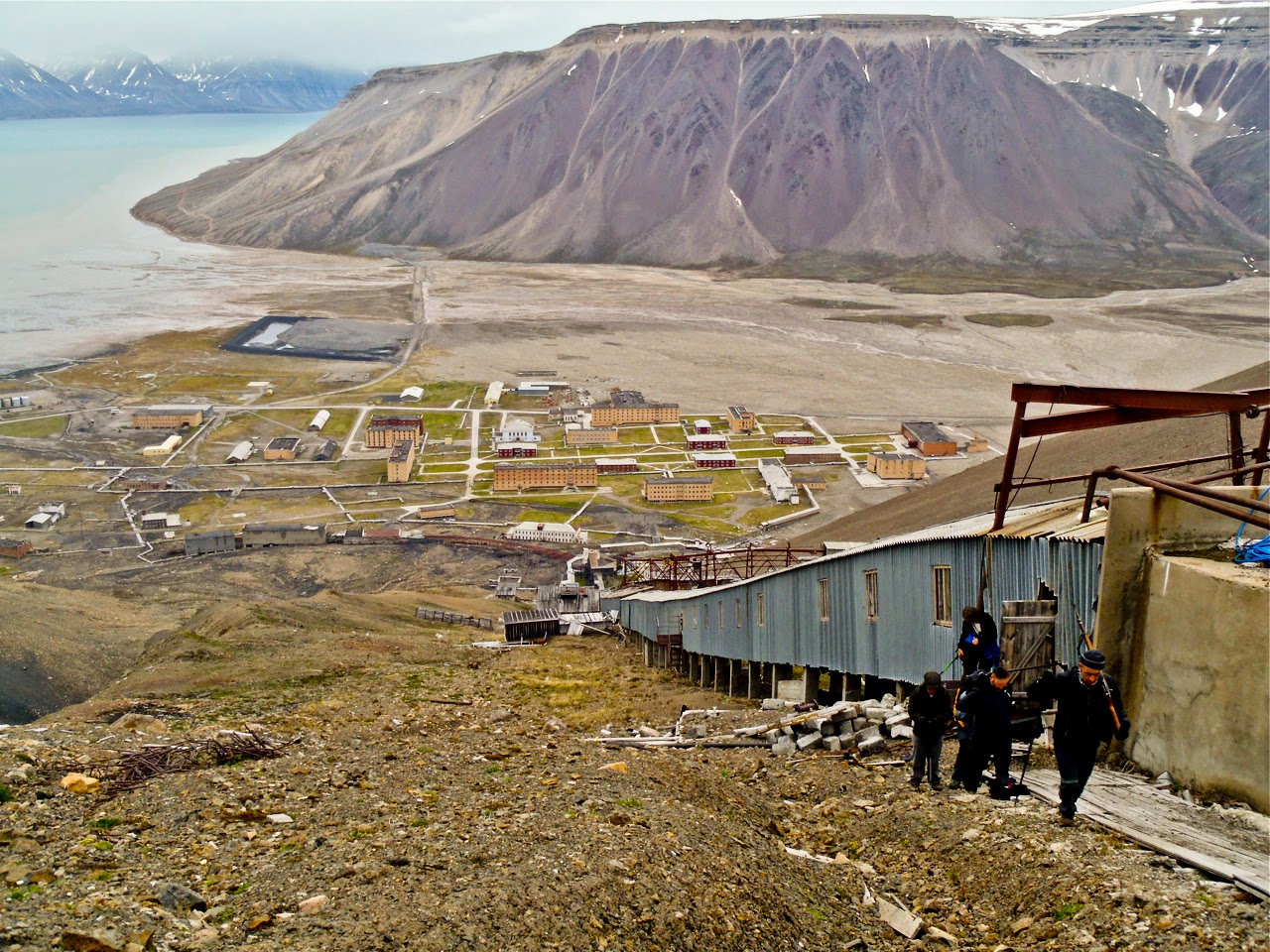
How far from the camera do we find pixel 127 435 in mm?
70062

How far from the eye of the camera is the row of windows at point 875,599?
14039mm

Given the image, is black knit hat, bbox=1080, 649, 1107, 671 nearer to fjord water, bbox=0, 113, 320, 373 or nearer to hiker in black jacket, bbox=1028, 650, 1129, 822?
hiker in black jacket, bbox=1028, 650, 1129, 822

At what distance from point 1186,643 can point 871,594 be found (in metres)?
6.83

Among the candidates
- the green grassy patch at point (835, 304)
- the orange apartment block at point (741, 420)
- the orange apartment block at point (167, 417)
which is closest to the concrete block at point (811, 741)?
the orange apartment block at point (741, 420)

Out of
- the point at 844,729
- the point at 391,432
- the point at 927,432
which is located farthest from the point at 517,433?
the point at 844,729

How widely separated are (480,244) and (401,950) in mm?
143187

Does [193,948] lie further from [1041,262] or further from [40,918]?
[1041,262]

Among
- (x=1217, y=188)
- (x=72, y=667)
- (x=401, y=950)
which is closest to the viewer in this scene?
(x=401, y=950)

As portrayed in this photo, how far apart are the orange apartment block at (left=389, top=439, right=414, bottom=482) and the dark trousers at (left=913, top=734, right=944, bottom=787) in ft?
174

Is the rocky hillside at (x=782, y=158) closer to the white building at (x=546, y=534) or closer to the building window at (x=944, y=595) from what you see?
the white building at (x=546, y=534)

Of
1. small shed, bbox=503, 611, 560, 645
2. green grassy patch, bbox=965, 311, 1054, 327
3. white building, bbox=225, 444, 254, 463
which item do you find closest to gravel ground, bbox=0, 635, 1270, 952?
small shed, bbox=503, 611, 560, 645

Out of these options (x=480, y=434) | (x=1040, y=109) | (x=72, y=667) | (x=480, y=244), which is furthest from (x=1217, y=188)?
(x=72, y=667)

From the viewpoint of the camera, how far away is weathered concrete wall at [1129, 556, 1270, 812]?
29.0 feet

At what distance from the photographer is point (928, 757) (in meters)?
10.8
